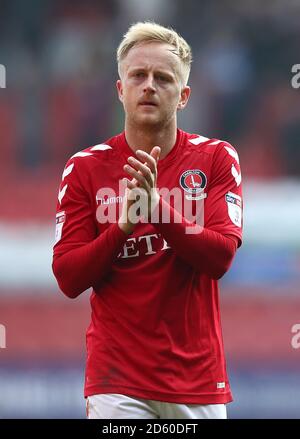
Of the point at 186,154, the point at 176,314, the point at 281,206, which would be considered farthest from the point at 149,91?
the point at 281,206

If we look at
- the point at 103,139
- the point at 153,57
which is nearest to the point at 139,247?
the point at 153,57

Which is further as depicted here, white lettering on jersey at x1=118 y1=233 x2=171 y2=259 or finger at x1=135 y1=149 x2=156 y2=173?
white lettering on jersey at x1=118 y1=233 x2=171 y2=259

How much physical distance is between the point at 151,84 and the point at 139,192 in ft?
1.58

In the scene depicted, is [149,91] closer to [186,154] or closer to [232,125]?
[186,154]

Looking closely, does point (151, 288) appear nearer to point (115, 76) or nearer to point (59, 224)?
point (59, 224)

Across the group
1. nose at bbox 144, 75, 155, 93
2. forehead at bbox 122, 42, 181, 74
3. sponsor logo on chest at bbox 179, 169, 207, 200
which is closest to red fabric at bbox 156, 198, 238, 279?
sponsor logo on chest at bbox 179, 169, 207, 200

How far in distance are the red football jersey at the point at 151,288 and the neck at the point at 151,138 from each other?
0.08 m

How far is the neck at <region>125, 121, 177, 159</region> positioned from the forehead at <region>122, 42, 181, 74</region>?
0.23 meters

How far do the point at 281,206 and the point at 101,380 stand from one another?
588cm

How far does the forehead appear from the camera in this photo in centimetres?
363

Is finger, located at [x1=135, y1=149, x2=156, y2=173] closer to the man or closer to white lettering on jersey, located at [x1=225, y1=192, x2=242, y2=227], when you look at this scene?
the man

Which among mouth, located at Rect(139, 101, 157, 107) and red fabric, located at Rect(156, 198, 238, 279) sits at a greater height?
mouth, located at Rect(139, 101, 157, 107)

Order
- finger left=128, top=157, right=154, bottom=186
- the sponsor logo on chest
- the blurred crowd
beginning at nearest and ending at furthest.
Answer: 1. finger left=128, top=157, right=154, bottom=186
2. the sponsor logo on chest
3. the blurred crowd
